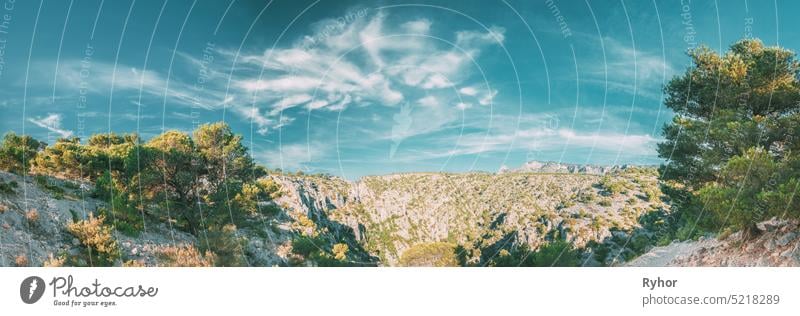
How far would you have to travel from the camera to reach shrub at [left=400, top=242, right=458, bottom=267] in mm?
20062

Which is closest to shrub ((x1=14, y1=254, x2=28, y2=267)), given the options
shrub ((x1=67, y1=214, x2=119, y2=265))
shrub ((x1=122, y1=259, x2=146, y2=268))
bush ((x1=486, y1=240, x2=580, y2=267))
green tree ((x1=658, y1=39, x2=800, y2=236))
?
shrub ((x1=67, y1=214, x2=119, y2=265))

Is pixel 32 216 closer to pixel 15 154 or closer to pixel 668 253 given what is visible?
pixel 15 154

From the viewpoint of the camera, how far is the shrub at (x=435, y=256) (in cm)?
2006

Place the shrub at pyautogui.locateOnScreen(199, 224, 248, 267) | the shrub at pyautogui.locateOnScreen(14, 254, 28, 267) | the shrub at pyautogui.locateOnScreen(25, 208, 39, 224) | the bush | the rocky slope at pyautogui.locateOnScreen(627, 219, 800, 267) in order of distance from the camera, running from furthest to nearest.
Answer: the bush < the shrub at pyautogui.locateOnScreen(199, 224, 248, 267) < the shrub at pyautogui.locateOnScreen(25, 208, 39, 224) < the rocky slope at pyautogui.locateOnScreen(627, 219, 800, 267) < the shrub at pyautogui.locateOnScreen(14, 254, 28, 267)

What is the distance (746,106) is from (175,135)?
2451 cm

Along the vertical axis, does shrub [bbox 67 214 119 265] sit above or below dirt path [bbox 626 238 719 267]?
above

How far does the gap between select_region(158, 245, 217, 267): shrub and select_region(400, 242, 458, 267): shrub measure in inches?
327

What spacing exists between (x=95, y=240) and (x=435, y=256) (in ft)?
42.4

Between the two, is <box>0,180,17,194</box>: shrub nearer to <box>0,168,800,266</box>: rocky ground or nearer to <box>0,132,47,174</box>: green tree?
<box>0,168,800,266</box>: rocky ground

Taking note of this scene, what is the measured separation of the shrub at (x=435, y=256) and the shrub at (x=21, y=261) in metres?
13.1

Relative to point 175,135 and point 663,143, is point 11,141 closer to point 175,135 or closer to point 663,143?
point 175,135

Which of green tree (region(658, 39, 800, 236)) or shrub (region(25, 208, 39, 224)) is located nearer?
green tree (region(658, 39, 800, 236))

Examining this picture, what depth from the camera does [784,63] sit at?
18.8 meters
